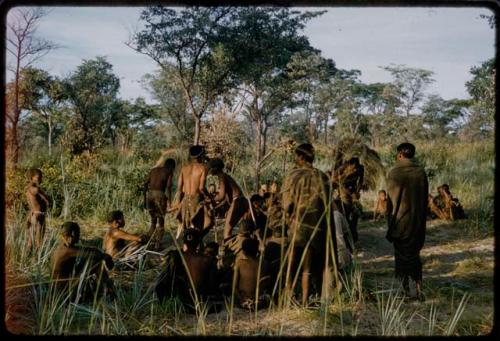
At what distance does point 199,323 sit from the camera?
362 cm

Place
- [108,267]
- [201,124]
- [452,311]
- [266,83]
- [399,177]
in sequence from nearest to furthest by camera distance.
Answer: [452,311] → [108,267] → [399,177] → [201,124] → [266,83]

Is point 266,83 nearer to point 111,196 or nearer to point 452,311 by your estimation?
point 111,196

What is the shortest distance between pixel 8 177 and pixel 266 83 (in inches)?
127

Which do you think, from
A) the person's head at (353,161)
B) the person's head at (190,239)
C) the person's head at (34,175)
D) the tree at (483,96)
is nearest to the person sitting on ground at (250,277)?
the person's head at (190,239)

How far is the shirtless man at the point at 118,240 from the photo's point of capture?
4.80 m

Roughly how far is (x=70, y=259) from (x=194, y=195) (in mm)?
1768

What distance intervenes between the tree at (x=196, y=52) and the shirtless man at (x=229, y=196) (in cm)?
47

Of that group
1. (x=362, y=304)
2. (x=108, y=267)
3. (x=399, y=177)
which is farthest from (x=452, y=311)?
(x=108, y=267)

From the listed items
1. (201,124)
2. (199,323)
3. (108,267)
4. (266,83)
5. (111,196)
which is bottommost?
(199,323)

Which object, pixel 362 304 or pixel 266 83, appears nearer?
pixel 362 304

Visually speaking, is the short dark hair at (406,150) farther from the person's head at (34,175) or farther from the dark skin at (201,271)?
the person's head at (34,175)

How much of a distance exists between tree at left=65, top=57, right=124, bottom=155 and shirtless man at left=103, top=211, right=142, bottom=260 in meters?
1.56

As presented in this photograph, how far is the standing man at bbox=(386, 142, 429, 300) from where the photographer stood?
181 inches

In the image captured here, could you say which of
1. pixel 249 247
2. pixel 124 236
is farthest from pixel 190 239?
pixel 124 236
